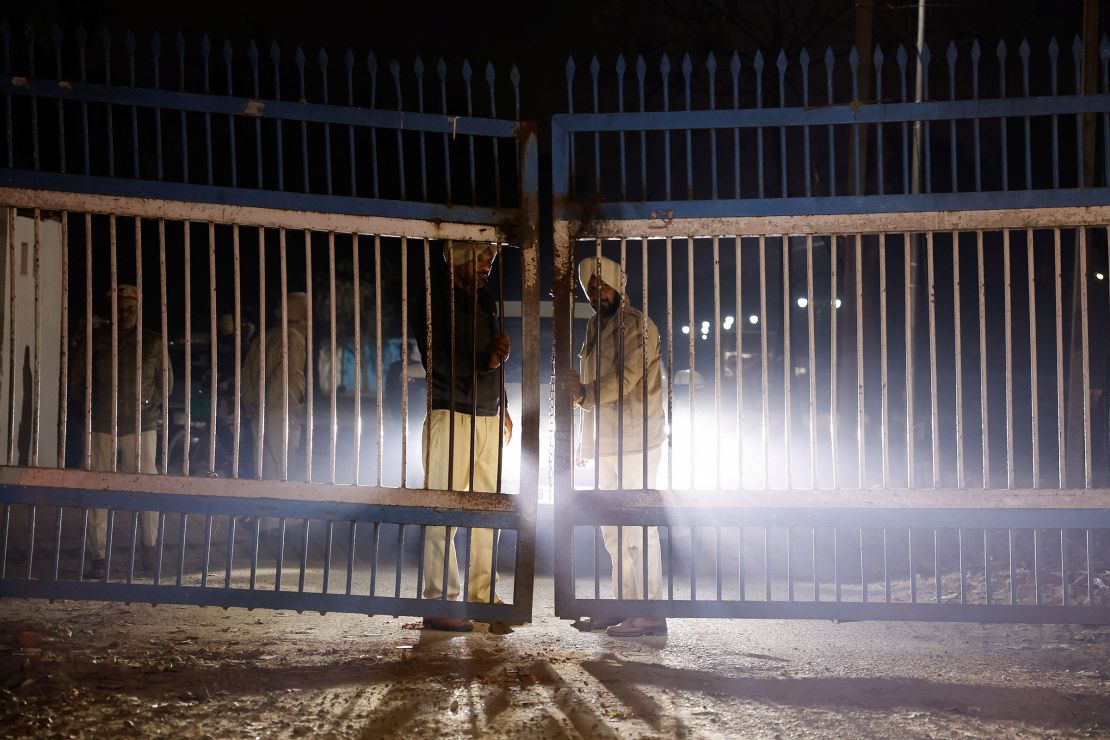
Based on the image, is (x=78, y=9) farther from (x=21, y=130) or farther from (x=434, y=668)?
(x=434, y=668)

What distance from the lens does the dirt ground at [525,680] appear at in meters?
3.66

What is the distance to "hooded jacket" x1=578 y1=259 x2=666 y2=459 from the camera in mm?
5359

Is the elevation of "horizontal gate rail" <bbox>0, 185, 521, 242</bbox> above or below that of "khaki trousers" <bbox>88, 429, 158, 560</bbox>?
above

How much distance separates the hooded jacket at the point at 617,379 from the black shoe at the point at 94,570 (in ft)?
11.1

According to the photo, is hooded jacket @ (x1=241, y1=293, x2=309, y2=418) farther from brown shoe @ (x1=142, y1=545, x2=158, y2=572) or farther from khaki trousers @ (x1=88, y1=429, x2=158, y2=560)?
brown shoe @ (x1=142, y1=545, x2=158, y2=572)

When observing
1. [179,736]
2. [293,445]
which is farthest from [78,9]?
[179,736]

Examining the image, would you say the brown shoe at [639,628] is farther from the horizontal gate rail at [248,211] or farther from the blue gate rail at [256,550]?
the horizontal gate rail at [248,211]

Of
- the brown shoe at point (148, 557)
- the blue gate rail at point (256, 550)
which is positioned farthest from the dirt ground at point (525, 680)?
the brown shoe at point (148, 557)

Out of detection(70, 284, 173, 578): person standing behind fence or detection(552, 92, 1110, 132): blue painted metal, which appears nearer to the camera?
detection(552, 92, 1110, 132): blue painted metal

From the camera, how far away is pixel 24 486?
462cm

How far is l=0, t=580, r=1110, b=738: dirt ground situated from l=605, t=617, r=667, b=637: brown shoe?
0.29ft

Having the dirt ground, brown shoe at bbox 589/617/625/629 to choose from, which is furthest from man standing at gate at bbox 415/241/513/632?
brown shoe at bbox 589/617/625/629

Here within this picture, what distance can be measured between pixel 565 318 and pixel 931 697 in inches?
84.2

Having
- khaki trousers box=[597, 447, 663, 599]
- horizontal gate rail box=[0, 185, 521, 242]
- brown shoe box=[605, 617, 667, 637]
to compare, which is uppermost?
horizontal gate rail box=[0, 185, 521, 242]
